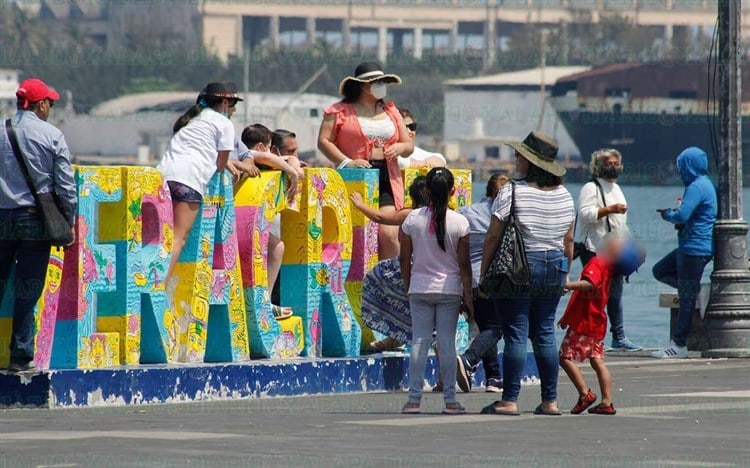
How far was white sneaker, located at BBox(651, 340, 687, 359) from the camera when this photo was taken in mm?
17172

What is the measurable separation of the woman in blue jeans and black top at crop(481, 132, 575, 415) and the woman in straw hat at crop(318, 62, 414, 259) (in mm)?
2622

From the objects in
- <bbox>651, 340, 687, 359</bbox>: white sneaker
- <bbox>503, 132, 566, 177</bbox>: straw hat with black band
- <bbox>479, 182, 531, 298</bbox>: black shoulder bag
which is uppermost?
<bbox>503, 132, 566, 177</bbox>: straw hat with black band

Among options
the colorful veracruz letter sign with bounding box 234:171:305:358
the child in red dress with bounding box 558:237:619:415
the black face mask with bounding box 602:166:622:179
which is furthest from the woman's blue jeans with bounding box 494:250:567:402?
the black face mask with bounding box 602:166:622:179

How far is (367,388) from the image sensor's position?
1374 centimetres

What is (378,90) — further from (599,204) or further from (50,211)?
(599,204)

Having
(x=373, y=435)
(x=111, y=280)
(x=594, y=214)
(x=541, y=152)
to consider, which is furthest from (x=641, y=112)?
(x=373, y=435)

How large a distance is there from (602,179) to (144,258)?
5846 millimetres

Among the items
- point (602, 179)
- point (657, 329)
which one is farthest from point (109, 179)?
point (657, 329)

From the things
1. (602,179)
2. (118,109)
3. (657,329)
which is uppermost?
(118,109)

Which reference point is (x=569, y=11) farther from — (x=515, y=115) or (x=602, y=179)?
(x=602, y=179)

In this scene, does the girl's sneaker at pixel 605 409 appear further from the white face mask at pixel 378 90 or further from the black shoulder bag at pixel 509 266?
the white face mask at pixel 378 90

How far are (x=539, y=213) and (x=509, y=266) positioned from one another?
37 centimetres

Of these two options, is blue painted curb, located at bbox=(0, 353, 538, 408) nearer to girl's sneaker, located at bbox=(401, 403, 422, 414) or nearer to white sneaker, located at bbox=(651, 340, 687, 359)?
girl's sneaker, located at bbox=(401, 403, 422, 414)

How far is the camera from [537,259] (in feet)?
38.2
